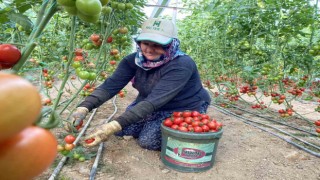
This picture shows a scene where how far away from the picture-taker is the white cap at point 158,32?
221cm

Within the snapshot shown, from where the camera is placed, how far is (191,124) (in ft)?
6.75

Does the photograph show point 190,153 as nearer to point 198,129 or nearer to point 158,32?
point 198,129

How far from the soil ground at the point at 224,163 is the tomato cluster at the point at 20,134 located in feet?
5.29

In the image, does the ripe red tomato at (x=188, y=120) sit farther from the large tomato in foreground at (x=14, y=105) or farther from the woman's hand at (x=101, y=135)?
the large tomato in foreground at (x=14, y=105)

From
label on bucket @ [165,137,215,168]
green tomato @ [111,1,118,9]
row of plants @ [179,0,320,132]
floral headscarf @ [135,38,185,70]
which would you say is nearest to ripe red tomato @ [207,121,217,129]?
label on bucket @ [165,137,215,168]

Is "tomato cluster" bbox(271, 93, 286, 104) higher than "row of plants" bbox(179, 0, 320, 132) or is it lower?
lower

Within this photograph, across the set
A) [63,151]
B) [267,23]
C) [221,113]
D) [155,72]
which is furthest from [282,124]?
[63,151]

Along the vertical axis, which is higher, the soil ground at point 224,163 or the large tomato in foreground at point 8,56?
the large tomato in foreground at point 8,56

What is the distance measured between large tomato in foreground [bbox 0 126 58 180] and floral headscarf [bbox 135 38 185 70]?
2.07 metres

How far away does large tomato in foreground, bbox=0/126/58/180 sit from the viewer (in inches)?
9.7

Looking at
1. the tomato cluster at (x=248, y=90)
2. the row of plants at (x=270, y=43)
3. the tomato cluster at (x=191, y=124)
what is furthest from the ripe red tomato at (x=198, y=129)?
the tomato cluster at (x=248, y=90)

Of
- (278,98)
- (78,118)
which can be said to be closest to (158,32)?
(78,118)

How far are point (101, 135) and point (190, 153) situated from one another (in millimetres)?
614

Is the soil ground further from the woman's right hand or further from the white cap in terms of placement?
the white cap
